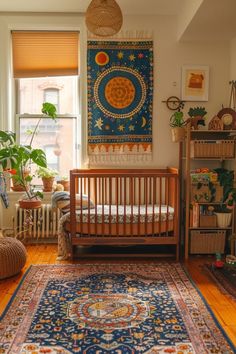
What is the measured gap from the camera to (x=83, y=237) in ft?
11.5

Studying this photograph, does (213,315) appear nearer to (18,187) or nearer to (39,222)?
(39,222)

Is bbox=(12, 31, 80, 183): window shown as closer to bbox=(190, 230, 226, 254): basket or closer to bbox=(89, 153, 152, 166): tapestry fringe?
bbox=(89, 153, 152, 166): tapestry fringe

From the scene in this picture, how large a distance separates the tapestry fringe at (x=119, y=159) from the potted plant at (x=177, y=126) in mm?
410

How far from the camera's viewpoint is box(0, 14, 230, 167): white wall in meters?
4.05

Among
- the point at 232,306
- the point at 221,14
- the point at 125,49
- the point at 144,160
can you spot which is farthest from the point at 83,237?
the point at 221,14

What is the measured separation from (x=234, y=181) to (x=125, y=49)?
74.4 inches

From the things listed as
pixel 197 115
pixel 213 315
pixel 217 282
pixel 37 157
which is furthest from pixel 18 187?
pixel 213 315

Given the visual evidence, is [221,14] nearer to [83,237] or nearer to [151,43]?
[151,43]

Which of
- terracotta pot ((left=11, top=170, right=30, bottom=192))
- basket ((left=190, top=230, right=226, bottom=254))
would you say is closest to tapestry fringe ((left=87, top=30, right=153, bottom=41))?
terracotta pot ((left=11, top=170, right=30, bottom=192))

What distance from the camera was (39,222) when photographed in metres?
4.05

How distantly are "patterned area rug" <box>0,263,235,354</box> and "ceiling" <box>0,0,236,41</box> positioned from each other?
2.34 metres

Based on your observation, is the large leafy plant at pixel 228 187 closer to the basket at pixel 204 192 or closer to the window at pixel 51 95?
the basket at pixel 204 192

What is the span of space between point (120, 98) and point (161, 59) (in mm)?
643

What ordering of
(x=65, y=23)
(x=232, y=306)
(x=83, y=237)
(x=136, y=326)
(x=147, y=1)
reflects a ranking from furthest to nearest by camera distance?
(x=65, y=23)
(x=147, y=1)
(x=83, y=237)
(x=232, y=306)
(x=136, y=326)
